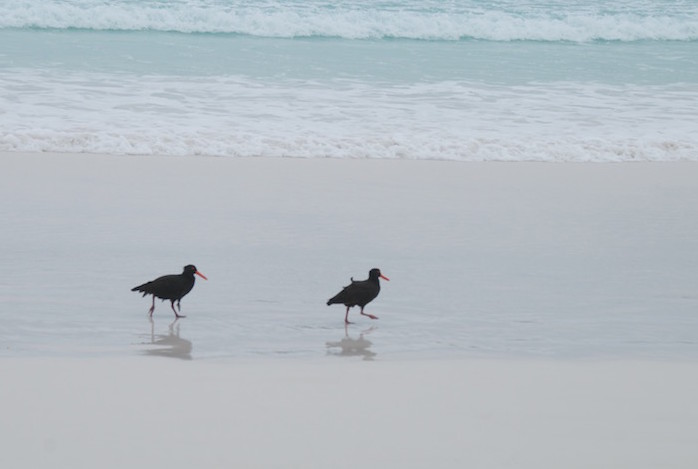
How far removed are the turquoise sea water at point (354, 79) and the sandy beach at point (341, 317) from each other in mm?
998

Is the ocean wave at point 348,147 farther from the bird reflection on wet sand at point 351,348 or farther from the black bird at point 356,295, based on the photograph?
the bird reflection on wet sand at point 351,348

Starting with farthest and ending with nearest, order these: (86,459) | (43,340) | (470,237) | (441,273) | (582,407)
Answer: (470,237)
(441,273)
(43,340)
(582,407)
(86,459)

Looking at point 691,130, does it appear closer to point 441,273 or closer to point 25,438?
point 441,273

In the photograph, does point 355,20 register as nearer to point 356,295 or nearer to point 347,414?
point 356,295

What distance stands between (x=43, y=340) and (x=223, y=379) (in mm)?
1181

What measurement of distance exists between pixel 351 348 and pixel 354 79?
38.1 feet

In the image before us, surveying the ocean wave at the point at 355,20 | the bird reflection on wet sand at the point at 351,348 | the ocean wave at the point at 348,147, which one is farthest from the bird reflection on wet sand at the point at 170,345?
the ocean wave at the point at 355,20

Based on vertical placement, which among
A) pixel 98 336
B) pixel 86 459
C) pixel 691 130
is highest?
pixel 691 130

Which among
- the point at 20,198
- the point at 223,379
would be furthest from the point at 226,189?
the point at 223,379

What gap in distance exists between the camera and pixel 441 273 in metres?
7.41

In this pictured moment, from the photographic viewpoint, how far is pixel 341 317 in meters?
6.59

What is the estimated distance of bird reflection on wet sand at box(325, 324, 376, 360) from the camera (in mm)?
5727

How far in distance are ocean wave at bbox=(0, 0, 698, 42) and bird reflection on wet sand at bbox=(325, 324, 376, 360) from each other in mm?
17548

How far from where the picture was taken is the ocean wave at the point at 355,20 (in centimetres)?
2277
